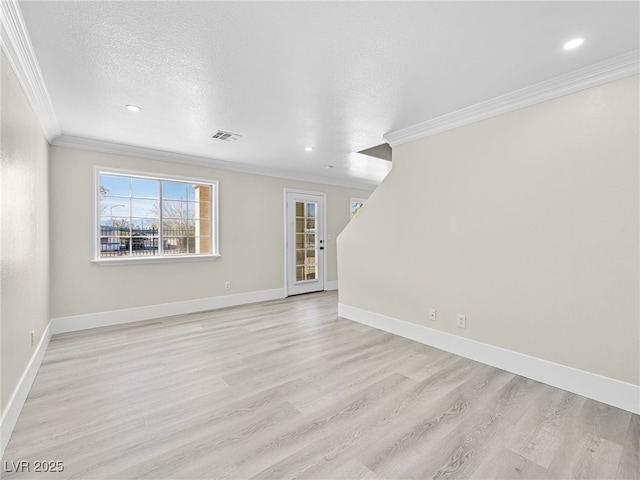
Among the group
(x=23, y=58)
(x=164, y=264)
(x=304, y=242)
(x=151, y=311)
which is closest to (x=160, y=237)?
(x=164, y=264)

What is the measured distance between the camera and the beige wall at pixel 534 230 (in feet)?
6.94

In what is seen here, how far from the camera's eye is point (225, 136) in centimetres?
367

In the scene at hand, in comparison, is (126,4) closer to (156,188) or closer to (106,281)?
(156,188)

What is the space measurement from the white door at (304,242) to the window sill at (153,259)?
61.5 inches

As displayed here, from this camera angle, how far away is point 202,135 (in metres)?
3.63

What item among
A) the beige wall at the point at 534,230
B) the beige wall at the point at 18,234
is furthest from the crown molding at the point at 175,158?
the beige wall at the point at 534,230

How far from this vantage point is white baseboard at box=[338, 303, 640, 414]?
6.86 feet

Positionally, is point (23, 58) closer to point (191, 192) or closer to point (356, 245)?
point (191, 192)

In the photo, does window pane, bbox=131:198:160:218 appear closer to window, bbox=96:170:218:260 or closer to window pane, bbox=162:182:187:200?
window, bbox=96:170:218:260

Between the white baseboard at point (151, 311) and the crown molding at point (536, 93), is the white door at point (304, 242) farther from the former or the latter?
the crown molding at point (536, 93)

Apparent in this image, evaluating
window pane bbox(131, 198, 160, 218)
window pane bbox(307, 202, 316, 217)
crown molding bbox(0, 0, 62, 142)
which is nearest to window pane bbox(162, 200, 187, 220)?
window pane bbox(131, 198, 160, 218)

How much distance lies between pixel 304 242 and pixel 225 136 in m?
Result: 2.96

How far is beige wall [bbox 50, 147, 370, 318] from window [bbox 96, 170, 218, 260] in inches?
5.6

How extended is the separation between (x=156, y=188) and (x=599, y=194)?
5027 millimetres
